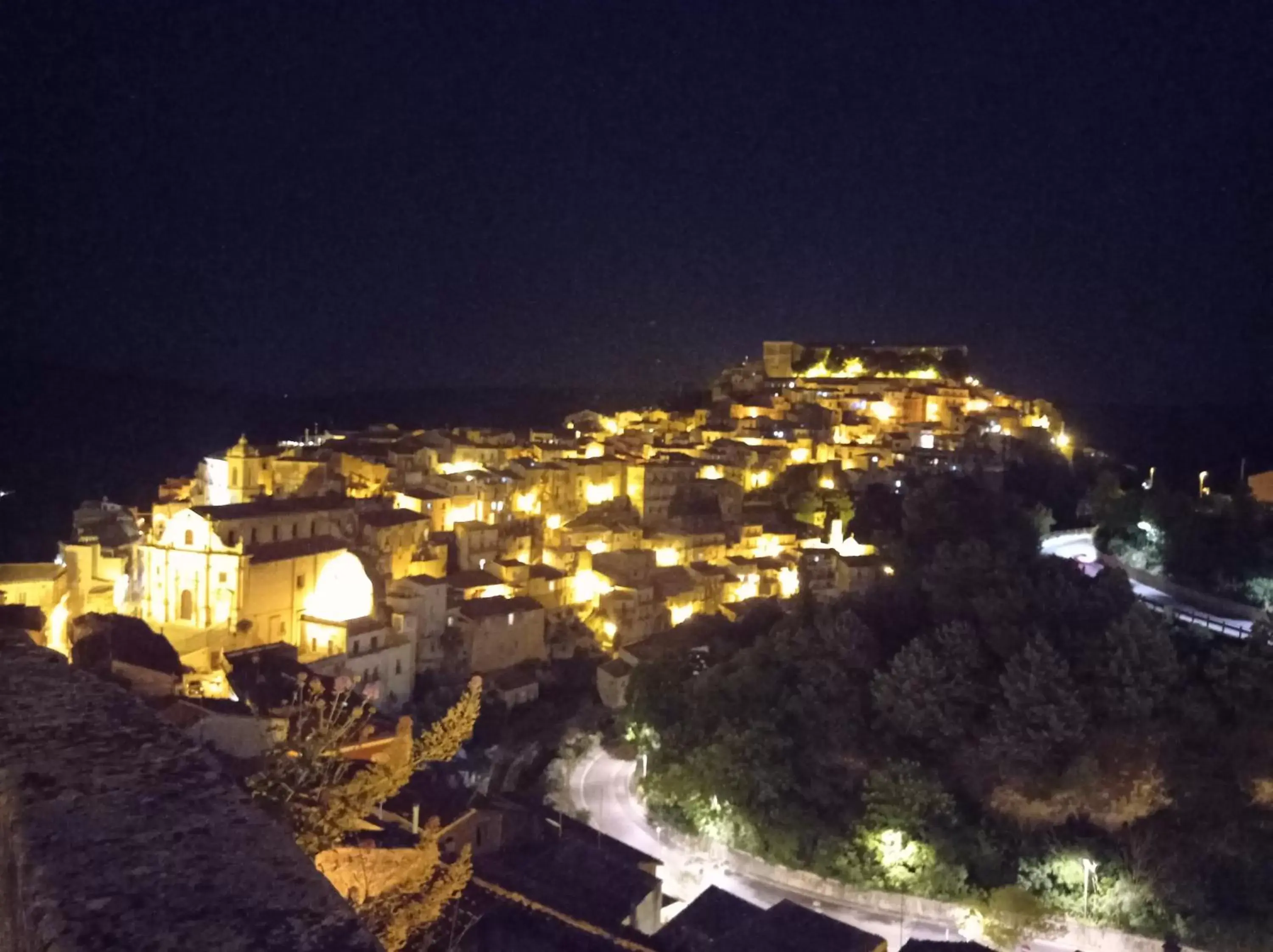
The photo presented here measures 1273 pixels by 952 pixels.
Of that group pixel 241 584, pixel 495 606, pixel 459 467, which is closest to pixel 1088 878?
pixel 495 606

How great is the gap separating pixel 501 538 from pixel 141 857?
24544 millimetres

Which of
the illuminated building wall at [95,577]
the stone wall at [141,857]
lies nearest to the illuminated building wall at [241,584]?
the illuminated building wall at [95,577]

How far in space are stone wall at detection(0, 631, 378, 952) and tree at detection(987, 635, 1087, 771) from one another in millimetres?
12924

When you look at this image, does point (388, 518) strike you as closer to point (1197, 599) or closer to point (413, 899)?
point (1197, 599)

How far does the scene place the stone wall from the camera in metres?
2.26

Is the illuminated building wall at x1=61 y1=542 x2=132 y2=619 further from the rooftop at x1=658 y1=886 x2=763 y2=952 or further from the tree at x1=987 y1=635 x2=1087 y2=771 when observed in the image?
the tree at x1=987 y1=635 x2=1087 y2=771

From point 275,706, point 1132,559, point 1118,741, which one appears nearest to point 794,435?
point 1132,559

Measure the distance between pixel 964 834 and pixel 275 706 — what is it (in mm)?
9314

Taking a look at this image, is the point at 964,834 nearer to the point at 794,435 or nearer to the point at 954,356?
the point at 794,435

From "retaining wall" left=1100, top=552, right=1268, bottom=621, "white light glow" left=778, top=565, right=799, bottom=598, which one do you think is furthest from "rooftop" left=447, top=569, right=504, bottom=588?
"retaining wall" left=1100, top=552, right=1268, bottom=621

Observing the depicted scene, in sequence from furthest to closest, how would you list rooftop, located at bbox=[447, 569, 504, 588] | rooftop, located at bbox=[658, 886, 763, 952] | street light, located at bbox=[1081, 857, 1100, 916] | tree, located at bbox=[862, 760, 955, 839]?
1. rooftop, located at bbox=[447, 569, 504, 588]
2. tree, located at bbox=[862, 760, 955, 839]
3. street light, located at bbox=[1081, 857, 1100, 916]
4. rooftop, located at bbox=[658, 886, 763, 952]

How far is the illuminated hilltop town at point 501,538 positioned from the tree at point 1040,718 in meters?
5.84

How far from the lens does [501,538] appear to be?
26969 millimetres

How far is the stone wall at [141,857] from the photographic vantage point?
7.40 ft
